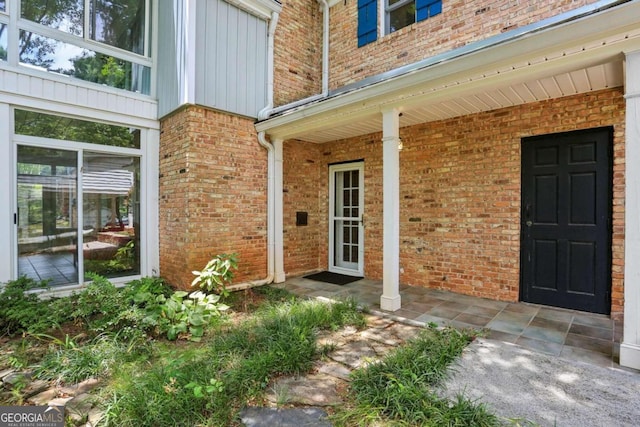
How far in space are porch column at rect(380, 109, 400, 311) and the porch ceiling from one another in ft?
0.79

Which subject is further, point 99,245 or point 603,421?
point 99,245

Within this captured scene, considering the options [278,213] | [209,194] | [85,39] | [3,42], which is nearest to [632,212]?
[278,213]

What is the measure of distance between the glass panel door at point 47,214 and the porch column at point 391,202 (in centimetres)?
443

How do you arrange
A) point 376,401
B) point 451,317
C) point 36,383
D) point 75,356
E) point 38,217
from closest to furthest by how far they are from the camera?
point 376,401 → point 36,383 → point 75,356 → point 451,317 → point 38,217

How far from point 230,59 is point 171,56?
2.89 ft

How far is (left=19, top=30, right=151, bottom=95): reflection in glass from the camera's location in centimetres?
418

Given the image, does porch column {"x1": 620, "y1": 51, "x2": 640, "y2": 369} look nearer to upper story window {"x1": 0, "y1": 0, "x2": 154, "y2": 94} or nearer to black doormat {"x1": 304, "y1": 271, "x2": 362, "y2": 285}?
black doormat {"x1": 304, "y1": 271, "x2": 362, "y2": 285}

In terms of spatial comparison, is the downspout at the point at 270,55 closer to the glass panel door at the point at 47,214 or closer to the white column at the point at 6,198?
the glass panel door at the point at 47,214

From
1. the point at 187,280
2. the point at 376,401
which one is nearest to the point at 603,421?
the point at 376,401

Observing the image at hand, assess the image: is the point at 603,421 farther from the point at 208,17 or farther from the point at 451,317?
the point at 208,17

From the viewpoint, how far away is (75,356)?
2.69 metres

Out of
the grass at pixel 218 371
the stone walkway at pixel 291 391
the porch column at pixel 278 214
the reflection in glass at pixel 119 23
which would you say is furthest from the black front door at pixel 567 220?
the reflection in glass at pixel 119 23

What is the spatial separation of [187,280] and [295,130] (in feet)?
9.37

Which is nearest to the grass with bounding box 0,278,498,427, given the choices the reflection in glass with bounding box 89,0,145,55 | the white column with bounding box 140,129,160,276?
the white column with bounding box 140,129,160,276
